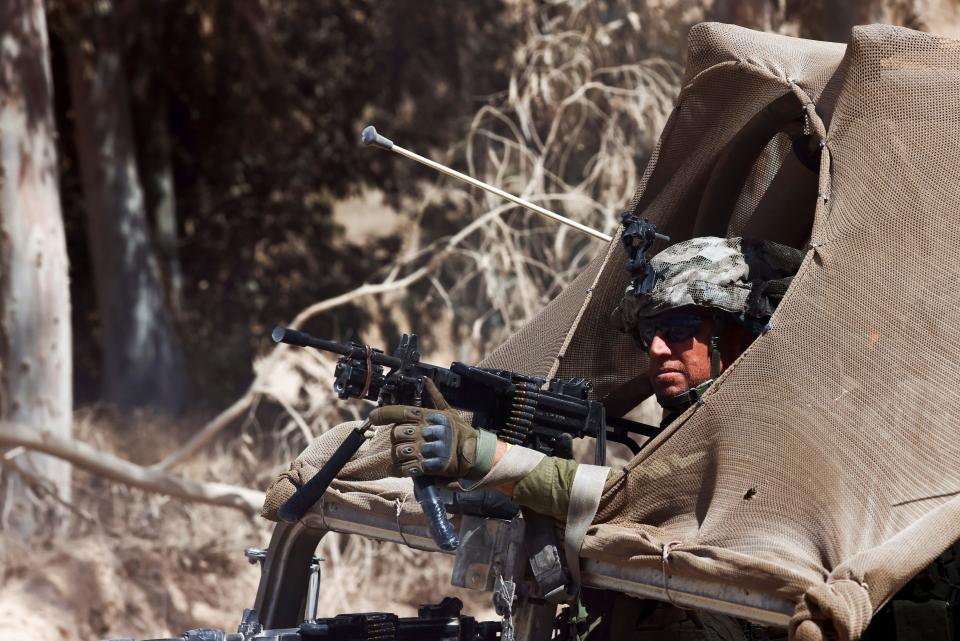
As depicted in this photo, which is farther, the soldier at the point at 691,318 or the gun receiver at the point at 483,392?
the soldier at the point at 691,318

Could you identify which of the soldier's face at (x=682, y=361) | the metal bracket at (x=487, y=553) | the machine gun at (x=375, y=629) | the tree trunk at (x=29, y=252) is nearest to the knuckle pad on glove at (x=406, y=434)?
the metal bracket at (x=487, y=553)

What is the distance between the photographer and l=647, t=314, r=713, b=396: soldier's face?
340 cm

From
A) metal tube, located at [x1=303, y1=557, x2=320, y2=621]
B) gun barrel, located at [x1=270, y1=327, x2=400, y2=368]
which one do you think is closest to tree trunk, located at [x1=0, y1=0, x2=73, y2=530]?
metal tube, located at [x1=303, y1=557, x2=320, y2=621]

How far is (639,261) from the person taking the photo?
11.0ft

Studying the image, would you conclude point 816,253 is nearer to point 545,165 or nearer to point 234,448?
point 545,165

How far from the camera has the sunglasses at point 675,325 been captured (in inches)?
134

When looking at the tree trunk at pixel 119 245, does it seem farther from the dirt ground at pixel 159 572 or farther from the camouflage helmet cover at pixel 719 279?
the camouflage helmet cover at pixel 719 279

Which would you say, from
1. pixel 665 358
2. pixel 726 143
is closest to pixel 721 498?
pixel 665 358

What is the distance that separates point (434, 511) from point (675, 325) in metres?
0.97

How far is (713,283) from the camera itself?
132 inches

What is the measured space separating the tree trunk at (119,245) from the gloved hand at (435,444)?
865 cm

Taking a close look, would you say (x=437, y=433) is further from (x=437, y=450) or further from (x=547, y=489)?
(x=547, y=489)

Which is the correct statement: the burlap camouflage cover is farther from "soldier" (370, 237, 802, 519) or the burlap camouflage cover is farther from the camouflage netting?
"soldier" (370, 237, 802, 519)

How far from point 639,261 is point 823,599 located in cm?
132
